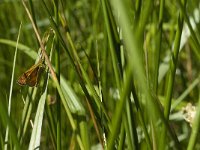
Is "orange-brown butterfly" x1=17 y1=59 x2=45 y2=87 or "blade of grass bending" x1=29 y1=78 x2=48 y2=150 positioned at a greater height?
"orange-brown butterfly" x1=17 y1=59 x2=45 y2=87

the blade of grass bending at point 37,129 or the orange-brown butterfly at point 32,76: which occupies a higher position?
the orange-brown butterfly at point 32,76

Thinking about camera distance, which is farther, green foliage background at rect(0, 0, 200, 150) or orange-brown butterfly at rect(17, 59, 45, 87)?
orange-brown butterfly at rect(17, 59, 45, 87)

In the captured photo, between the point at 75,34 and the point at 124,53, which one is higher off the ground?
the point at 75,34

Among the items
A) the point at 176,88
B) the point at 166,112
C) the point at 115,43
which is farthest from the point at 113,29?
the point at 176,88

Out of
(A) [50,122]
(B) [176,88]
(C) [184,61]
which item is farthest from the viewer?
(C) [184,61]

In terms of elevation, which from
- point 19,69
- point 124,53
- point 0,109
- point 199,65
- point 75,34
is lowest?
point 0,109

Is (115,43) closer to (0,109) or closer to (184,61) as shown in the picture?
(0,109)

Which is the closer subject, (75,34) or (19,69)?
(19,69)

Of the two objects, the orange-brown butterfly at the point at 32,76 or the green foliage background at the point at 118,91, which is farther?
the orange-brown butterfly at the point at 32,76
